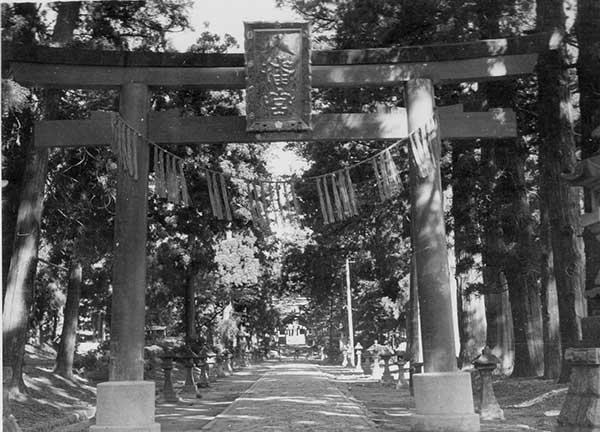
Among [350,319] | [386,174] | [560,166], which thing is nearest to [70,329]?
[386,174]

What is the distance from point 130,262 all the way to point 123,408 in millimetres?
2060

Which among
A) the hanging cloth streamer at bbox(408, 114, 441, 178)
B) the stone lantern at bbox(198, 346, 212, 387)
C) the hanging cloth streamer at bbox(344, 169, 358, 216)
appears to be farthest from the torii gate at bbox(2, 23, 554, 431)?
the stone lantern at bbox(198, 346, 212, 387)

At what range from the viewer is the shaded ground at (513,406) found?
10.9 m

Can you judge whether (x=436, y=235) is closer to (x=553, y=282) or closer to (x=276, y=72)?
(x=276, y=72)

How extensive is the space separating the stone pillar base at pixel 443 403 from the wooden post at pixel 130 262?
160 inches

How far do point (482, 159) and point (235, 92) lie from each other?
22.3 feet

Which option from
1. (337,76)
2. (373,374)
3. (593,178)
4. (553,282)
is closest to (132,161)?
(337,76)

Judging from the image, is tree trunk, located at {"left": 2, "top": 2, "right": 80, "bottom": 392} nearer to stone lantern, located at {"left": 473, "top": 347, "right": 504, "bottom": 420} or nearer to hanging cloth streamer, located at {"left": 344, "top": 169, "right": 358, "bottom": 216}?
hanging cloth streamer, located at {"left": 344, "top": 169, "right": 358, "bottom": 216}

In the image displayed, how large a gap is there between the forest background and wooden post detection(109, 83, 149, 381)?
5.69 feet

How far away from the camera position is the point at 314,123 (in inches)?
406

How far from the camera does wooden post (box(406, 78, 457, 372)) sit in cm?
981

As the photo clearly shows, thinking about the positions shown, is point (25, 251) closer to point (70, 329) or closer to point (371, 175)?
point (70, 329)

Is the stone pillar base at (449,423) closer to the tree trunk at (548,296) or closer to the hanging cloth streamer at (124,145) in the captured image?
the hanging cloth streamer at (124,145)

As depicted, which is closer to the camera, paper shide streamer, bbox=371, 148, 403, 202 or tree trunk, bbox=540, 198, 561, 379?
paper shide streamer, bbox=371, 148, 403, 202
